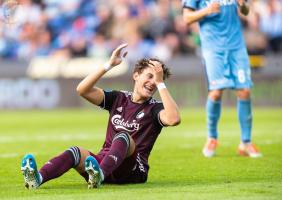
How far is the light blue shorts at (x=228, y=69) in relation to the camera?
38.7 ft

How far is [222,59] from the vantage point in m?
11.9

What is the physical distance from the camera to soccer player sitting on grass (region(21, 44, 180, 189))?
7.78m

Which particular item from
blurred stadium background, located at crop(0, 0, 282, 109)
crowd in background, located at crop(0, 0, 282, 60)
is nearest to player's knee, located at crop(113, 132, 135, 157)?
blurred stadium background, located at crop(0, 0, 282, 109)

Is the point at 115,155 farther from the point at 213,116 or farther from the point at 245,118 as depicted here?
the point at 245,118

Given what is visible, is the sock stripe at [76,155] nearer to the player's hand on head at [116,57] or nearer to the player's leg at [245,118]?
the player's hand on head at [116,57]

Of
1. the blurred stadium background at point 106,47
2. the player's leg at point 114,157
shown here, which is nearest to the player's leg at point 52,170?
the player's leg at point 114,157

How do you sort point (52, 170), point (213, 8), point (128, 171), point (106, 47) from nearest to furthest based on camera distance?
point (52, 170), point (128, 171), point (213, 8), point (106, 47)

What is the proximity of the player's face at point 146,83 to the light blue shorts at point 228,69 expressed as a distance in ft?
11.5

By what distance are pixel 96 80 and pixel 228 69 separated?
3974 mm

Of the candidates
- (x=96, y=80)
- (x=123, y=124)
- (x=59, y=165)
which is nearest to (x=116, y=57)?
(x=96, y=80)

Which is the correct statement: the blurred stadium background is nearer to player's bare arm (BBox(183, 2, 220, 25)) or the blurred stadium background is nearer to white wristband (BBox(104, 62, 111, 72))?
player's bare arm (BBox(183, 2, 220, 25))

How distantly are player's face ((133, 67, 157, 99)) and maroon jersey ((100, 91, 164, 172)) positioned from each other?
0.14 m

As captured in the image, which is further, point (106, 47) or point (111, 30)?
point (111, 30)

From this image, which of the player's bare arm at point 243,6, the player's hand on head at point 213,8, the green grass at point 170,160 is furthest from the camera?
the player's bare arm at point 243,6
